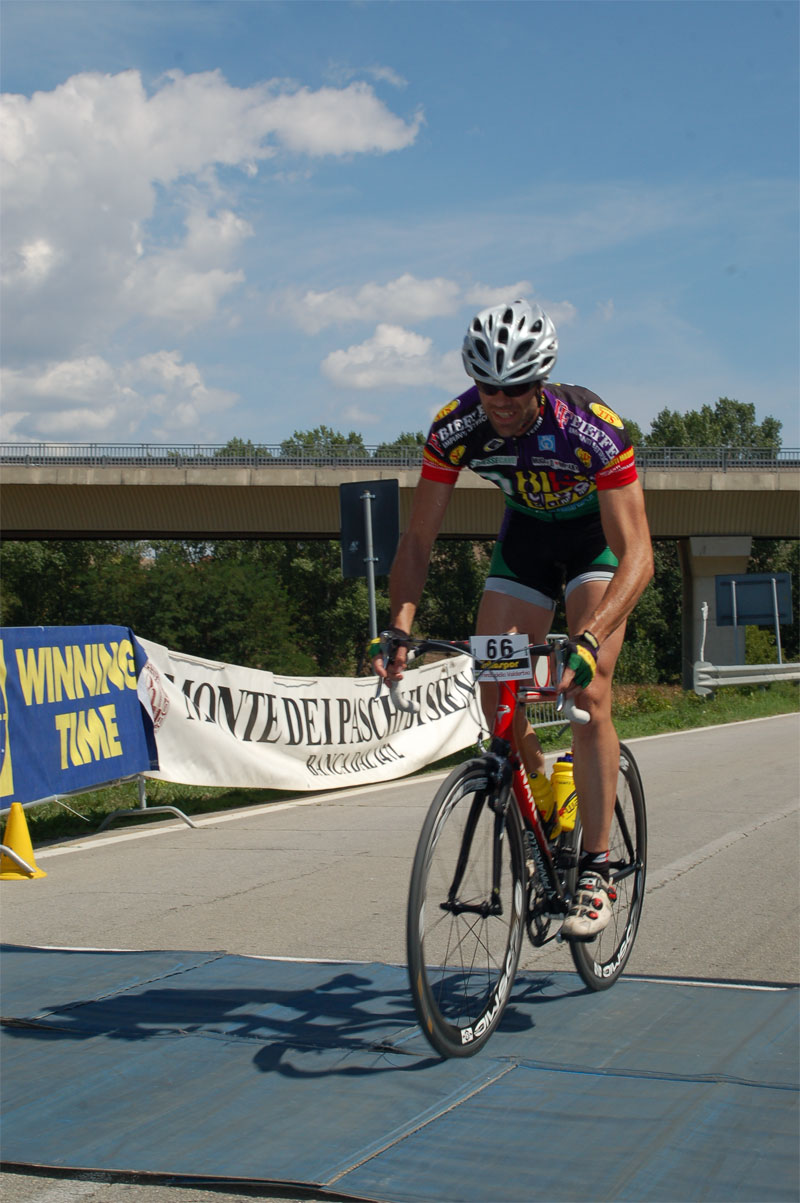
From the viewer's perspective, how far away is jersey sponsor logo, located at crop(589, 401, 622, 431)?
3953 mm

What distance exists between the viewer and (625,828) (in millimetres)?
4828

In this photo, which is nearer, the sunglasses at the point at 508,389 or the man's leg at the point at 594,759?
the sunglasses at the point at 508,389

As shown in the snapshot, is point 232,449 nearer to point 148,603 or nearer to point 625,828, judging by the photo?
point 148,603

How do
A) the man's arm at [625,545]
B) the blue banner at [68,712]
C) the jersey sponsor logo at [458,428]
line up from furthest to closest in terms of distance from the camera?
the blue banner at [68,712]
the jersey sponsor logo at [458,428]
the man's arm at [625,545]

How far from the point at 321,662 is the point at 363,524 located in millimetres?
69145

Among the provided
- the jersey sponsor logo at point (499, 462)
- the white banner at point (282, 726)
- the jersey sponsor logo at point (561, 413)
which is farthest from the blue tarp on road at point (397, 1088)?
the white banner at point (282, 726)

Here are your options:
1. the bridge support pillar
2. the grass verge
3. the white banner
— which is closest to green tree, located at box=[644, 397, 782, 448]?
the bridge support pillar

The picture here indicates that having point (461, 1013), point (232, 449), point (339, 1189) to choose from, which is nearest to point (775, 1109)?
point (461, 1013)

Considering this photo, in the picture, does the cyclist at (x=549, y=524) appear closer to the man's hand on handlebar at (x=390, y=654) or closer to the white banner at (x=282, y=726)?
the man's hand on handlebar at (x=390, y=654)

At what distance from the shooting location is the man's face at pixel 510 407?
3775 millimetres

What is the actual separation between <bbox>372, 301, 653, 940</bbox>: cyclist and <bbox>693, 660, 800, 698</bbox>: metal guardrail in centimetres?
2372

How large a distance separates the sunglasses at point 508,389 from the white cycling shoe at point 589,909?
174cm

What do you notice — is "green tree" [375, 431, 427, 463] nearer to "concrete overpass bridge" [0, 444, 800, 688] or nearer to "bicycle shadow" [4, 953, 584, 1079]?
"concrete overpass bridge" [0, 444, 800, 688]

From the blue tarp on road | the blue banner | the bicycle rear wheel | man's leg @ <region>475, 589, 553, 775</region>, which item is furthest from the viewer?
the blue banner
